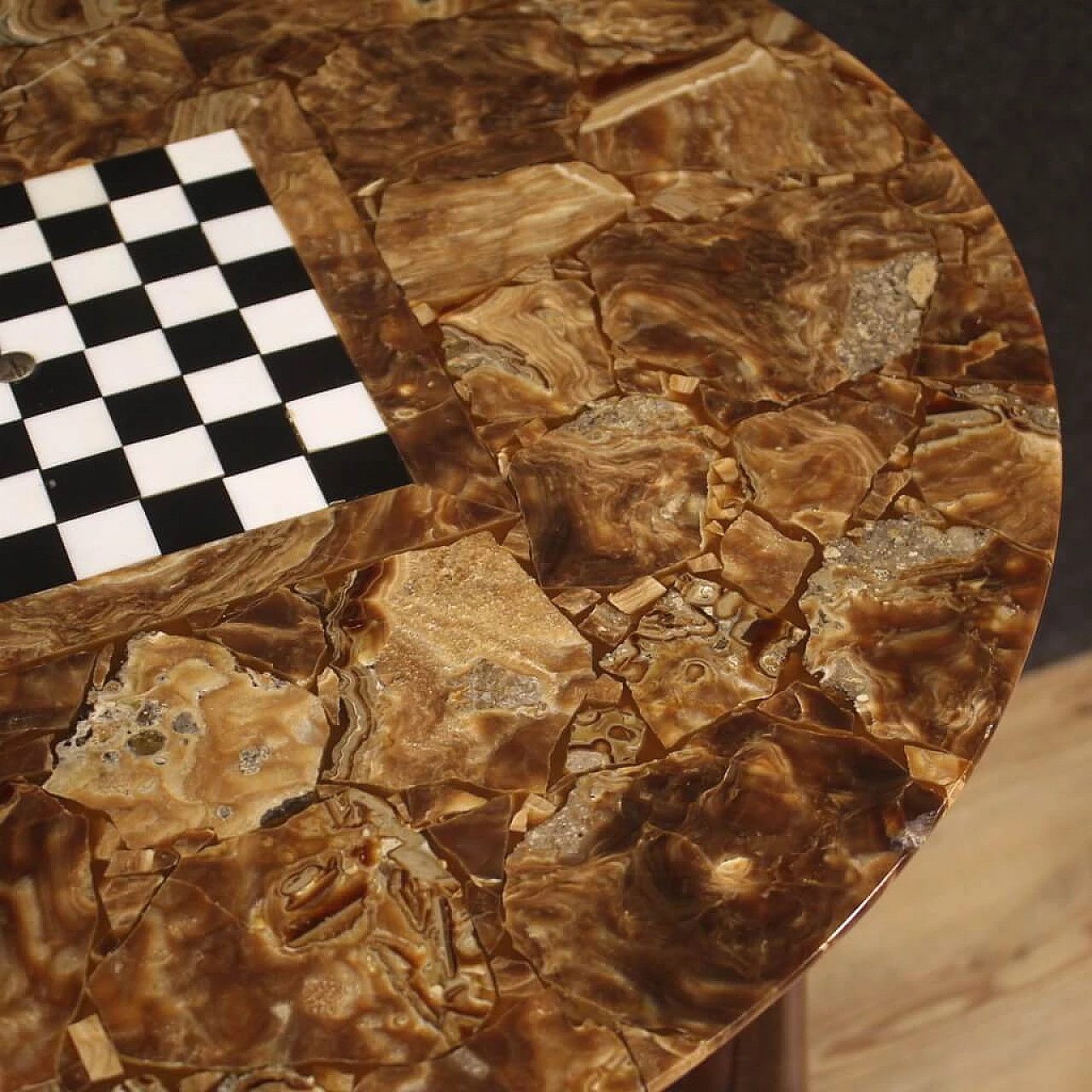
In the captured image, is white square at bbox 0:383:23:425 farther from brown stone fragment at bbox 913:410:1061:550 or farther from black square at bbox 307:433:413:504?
brown stone fragment at bbox 913:410:1061:550

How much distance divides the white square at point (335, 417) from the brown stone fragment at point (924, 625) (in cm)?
36

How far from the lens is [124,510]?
1.04 m

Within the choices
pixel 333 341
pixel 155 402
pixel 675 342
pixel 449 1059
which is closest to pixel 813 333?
pixel 675 342

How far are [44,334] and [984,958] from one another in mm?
1285

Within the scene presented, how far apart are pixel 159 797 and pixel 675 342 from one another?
0.53 metres

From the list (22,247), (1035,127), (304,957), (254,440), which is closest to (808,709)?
(304,957)

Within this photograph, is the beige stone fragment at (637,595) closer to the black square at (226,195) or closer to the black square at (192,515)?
the black square at (192,515)

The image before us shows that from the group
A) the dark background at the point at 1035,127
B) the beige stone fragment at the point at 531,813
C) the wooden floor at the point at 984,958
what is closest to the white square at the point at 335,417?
the beige stone fragment at the point at 531,813

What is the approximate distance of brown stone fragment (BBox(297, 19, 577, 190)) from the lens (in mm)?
1289

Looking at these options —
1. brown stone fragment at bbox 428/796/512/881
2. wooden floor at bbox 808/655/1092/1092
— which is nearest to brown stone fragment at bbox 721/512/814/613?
brown stone fragment at bbox 428/796/512/881

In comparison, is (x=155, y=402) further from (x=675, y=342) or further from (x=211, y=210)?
(x=675, y=342)

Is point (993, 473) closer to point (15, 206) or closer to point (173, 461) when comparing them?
point (173, 461)

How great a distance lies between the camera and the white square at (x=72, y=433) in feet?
3.52

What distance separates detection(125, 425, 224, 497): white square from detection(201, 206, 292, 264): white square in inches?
7.8
